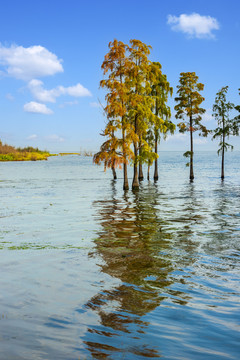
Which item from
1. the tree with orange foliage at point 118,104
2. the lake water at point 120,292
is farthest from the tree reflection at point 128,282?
the tree with orange foliage at point 118,104

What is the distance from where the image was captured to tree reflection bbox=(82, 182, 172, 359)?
5.05m

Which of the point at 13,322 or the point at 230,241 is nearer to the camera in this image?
the point at 13,322

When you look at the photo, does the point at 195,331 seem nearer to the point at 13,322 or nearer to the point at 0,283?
the point at 13,322

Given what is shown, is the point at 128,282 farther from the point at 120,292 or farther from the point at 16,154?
the point at 16,154

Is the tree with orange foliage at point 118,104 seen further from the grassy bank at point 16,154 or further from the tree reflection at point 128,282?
the grassy bank at point 16,154

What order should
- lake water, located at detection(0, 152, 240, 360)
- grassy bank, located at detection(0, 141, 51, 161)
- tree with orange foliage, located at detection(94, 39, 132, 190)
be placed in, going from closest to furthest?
lake water, located at detection(0, 152, 240, 360), tree with orange foliage, located at detection(94, 39, 132, 190), grassy bank, located at detection(0, 141, 51, 161)

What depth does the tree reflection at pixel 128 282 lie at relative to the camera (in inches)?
199

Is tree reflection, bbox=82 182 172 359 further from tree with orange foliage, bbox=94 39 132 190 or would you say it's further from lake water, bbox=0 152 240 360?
tree with orange foliage, bbox=94 39 132 190

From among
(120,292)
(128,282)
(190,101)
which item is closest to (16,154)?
(190,101)

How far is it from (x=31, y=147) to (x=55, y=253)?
161 meters

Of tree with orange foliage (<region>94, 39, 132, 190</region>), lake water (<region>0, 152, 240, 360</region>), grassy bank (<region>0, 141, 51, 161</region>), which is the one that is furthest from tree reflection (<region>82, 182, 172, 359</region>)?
grassy bank (<region>0, 141, 51, 161</region>)

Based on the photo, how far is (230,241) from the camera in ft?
41.5

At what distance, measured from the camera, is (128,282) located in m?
7.91

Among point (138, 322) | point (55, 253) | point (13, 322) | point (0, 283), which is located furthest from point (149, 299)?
point (55, 253)
